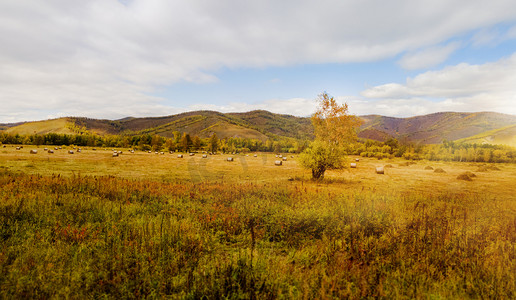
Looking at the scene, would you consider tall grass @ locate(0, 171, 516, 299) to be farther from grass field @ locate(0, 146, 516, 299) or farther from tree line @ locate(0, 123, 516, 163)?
tree line @ locate(0, 123, 516, 163)

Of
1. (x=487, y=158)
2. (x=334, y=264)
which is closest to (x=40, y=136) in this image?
(x=334, y=264)

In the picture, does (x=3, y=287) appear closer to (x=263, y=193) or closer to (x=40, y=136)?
(x=263, y=193)

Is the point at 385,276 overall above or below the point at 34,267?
below

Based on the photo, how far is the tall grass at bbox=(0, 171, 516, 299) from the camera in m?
4.57

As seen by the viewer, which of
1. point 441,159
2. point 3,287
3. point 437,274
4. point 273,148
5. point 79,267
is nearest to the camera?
point 3,287

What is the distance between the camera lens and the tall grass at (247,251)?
4.57 meters

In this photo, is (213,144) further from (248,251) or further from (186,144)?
(248,251)

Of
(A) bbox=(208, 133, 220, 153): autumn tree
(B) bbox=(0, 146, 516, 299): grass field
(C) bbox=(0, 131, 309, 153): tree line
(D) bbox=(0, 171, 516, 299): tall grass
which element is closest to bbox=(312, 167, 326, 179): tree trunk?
(B) bbox=(0, 146, 516, 299): grass field

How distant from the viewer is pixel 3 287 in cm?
411

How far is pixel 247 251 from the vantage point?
20.4 ft

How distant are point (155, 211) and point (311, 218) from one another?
6.68m

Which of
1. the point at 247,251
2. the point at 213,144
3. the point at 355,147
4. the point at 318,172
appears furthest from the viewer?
the point at 213,144

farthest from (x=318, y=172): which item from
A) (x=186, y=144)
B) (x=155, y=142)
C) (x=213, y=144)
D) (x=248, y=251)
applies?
(x=155, y=142)

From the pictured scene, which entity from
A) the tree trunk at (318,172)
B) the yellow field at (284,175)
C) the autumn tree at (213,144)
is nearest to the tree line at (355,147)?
the autumn tree at (213,144)
